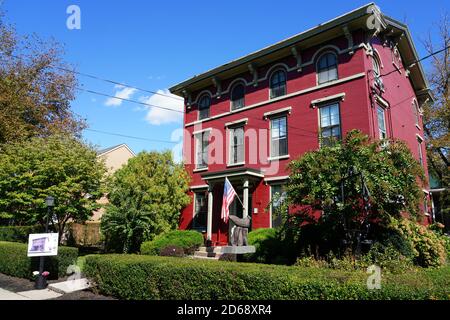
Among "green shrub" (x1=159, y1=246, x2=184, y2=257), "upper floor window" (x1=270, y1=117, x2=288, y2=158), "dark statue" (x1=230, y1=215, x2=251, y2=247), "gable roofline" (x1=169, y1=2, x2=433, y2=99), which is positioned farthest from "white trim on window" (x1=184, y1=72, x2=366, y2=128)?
"green shrub" (x1=159, y1=246, x2=184, y2=257)

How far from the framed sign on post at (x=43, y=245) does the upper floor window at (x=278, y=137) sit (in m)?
10.5

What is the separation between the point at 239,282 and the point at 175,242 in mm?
9296

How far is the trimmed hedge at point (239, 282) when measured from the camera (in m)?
5.54

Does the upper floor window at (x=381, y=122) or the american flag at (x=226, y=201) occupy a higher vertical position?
the upper floor window at (x=381, y=122)

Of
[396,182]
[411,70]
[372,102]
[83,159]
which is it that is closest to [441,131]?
[411,70]

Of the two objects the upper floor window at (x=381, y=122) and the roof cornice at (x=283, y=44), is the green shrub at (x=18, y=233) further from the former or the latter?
the upper floor window at (x=381, y=122)

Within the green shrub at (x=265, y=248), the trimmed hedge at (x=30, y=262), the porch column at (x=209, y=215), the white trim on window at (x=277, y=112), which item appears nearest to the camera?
the trimmed hedge at (x=30, y=262)

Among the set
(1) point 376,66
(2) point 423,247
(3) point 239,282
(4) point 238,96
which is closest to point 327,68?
(1) point 376,66

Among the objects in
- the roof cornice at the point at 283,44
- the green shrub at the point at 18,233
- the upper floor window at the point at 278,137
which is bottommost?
the green shrub at the point at 18,233

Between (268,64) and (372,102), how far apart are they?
591cm

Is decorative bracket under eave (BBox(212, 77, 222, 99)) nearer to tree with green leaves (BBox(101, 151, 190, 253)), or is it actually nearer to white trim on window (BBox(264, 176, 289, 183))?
tree with green leaves (BBox(101, 151, 190, 253))

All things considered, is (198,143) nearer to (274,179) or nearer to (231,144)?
(231,144)

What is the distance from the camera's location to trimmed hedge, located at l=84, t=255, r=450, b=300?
554 centimetres

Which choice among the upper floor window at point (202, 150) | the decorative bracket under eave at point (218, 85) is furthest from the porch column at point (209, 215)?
the decorative bracket under eave at point (218, 85)
